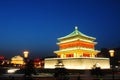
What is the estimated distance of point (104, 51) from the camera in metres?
92.1

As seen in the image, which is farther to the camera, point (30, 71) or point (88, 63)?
point (88, 63)

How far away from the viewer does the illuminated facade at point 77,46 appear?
48656 millimetres

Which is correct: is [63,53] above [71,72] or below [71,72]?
above

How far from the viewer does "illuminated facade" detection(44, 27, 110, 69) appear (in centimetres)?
4459

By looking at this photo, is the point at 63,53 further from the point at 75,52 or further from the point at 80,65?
the point at 80,65

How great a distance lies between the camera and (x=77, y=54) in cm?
4866

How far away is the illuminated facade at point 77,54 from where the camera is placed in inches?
1756

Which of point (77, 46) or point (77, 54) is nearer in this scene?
point (77, 54)

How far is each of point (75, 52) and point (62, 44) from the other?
18.3 feet

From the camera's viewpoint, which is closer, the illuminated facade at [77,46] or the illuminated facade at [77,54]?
the illuminated facade at [77,54]

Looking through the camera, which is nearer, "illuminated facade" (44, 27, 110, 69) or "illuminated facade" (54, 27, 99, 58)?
"illuminated facade" (44, 27, 110, 69)

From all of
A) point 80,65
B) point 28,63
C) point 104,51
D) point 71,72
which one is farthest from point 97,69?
point 104,51

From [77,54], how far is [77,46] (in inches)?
65.9

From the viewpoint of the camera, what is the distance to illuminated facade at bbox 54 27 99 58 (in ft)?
160
